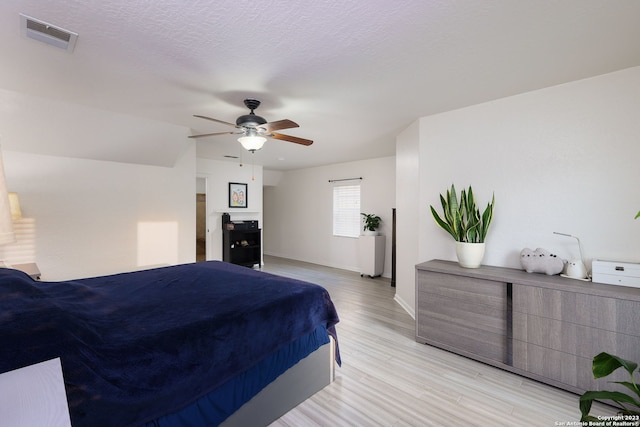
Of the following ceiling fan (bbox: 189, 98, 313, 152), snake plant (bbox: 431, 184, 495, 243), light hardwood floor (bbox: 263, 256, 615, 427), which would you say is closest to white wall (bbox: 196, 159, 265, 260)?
ceiling fan (bbox: 189, 98, 313, 152)

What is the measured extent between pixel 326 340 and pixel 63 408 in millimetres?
1935

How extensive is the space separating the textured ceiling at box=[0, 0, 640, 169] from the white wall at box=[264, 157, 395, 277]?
2661mm

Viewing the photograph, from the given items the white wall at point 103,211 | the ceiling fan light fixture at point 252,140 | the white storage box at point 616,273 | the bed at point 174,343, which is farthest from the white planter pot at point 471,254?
the white wall at point 103,211

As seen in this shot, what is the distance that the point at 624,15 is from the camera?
1.61 metres

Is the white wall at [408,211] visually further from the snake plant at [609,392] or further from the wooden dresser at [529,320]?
the snake plant at [609,392]

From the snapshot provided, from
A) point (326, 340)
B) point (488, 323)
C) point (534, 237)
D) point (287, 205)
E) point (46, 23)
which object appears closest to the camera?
point (46, 23)

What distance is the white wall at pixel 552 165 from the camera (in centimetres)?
227

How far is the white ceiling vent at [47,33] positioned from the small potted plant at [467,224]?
324 cm

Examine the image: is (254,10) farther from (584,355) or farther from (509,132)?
(584,355)

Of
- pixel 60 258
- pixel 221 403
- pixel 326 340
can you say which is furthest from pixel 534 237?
pixel 60 258

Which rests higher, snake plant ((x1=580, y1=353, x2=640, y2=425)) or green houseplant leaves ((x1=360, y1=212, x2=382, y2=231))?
green houseplant leaves ((x1=360, y1=212, x2=382, y2=231))

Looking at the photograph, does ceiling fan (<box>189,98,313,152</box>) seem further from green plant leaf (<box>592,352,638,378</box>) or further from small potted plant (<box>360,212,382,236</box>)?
small potted plant (<box>360,212,382,236</box>)

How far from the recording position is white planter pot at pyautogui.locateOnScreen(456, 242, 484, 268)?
8.84ft

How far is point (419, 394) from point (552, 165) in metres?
2.30
